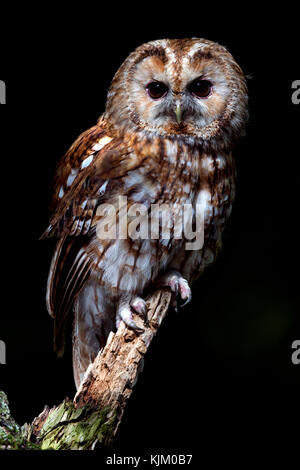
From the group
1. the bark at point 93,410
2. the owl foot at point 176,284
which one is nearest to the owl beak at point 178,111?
the owl foot at point 176,284

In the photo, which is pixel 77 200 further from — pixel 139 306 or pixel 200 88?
pixel 200 88

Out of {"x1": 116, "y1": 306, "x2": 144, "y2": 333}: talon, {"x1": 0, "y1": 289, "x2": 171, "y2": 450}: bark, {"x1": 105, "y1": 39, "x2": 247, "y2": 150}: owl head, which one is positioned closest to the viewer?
{"x1": 0, "y1": 289, "x2": 171, "y2": 450}: bark

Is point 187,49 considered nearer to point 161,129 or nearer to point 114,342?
point 161,129

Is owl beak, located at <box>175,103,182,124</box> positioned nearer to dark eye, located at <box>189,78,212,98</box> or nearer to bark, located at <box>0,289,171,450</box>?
dark eye, located at <box>189,78,212,98</box>

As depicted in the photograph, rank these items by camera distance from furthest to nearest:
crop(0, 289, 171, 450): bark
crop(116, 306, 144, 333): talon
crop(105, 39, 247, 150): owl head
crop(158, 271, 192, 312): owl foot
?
1. crop(158, 271, 192, 312): owl foot
2. crop(116, 306, 144, 333): talon
3. crop(105, 39, 247, 150): owl head
4. crop(0, 289, 171, 450): bark

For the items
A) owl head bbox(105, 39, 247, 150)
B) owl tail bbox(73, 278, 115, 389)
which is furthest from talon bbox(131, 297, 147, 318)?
owl head bbox(105, 39, 247, 150)

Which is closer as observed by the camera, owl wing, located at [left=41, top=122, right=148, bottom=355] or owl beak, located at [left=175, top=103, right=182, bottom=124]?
owl beak, located at [left=175, top=103, right=182, bottom=124]

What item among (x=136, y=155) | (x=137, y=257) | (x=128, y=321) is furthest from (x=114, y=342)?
(x=136, y=155)
